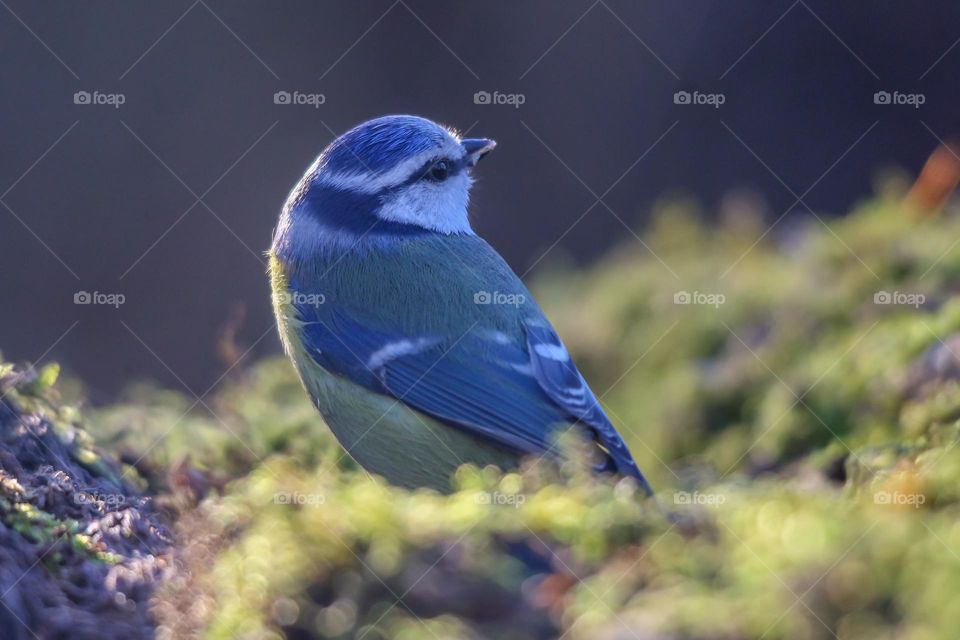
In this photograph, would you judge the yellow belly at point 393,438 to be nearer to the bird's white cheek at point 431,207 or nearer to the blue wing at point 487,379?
the blue wing at point 487,379

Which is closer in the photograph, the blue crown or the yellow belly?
the yellow belly

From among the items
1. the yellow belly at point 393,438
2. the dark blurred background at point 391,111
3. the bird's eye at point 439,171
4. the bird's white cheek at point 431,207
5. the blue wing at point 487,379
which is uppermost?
the dark blurred background at point 391,111

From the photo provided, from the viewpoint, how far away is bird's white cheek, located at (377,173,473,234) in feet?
10.4

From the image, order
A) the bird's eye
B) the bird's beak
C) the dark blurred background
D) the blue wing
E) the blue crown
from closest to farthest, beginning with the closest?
the blue wing, the blue crown, the bird's eye, the bird's beak, the dark blurred background

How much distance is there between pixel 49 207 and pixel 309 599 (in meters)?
6.86

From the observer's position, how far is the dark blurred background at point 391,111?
7.23 m

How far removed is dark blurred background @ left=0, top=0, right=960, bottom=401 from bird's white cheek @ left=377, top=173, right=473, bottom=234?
365cm

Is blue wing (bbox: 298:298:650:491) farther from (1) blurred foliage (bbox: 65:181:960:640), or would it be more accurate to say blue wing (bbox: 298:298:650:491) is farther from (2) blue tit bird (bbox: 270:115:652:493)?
(1) blurred foliage (bbox: 65:181:960:640)

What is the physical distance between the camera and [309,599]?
4.15ft

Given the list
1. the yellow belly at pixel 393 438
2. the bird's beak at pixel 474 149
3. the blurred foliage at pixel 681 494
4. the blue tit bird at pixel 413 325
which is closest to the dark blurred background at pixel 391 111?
the bird's beak at pixel 474 149

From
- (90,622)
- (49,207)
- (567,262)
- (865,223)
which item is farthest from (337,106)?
(90,622)

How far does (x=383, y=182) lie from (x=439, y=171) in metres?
0.20

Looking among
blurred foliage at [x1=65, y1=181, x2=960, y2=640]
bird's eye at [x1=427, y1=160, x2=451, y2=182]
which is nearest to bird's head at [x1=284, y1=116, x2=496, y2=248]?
bird's eye at [x1=427, y1=160, x2=451, y2=182]

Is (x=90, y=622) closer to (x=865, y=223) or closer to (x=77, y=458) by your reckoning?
(x=77, y=458)
